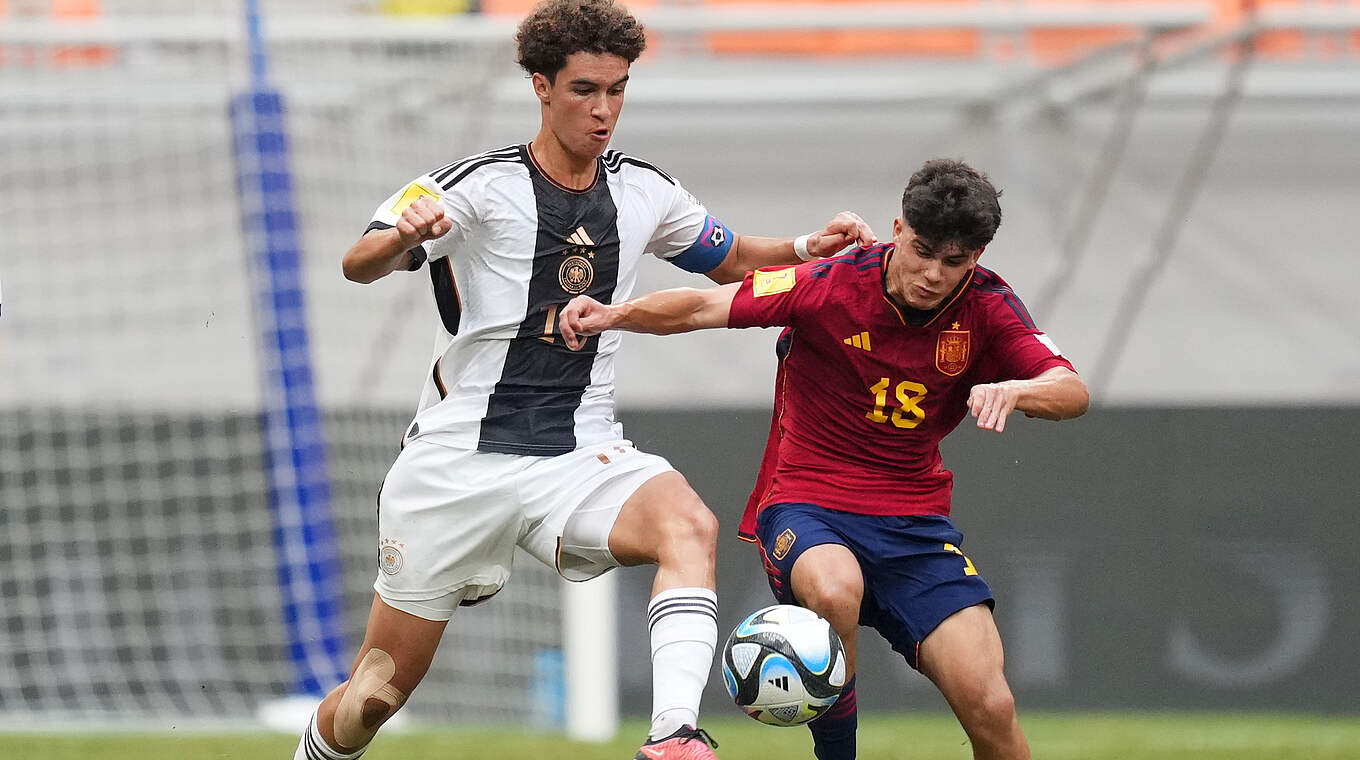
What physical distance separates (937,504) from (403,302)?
6.01m

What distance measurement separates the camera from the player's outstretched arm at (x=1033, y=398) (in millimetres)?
4113

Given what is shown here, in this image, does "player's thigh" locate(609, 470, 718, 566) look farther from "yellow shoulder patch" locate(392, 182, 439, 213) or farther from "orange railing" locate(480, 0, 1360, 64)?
"orange railing" locate(480, 0, 1360, 64)

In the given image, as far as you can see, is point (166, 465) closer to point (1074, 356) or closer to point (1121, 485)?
point (1121, 485)

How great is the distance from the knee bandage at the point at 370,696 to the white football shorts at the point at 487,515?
186mm

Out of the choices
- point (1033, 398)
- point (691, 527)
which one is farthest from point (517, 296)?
point (1033, 398)

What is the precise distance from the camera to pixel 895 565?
4832 mm

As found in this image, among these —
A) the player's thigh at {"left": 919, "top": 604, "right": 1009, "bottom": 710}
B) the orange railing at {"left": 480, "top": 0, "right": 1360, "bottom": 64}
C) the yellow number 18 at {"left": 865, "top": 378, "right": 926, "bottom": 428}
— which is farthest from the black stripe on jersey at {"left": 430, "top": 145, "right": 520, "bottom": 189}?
the orange railing at {"left": 480, "top": 0, "right": 1360, "bottom": 64}

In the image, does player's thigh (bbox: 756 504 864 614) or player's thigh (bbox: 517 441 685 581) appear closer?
player's thigh (bbox: 517 441 685 581)

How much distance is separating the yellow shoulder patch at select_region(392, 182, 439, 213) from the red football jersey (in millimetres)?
918

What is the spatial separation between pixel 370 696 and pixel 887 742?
3929 mm

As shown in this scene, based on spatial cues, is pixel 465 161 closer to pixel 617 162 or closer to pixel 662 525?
pixel 617 162

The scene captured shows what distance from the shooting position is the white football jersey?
4.69m

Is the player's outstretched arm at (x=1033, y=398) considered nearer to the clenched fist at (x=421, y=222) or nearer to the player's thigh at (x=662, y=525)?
the player's thigh at (x=662, y=525)

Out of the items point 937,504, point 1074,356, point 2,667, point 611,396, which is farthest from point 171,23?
point 1074,356
